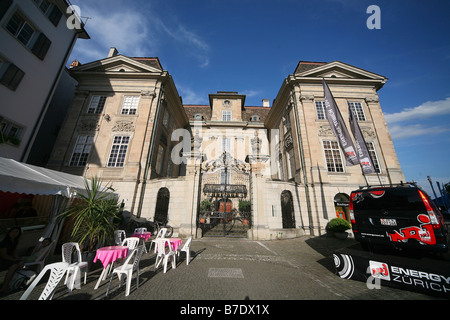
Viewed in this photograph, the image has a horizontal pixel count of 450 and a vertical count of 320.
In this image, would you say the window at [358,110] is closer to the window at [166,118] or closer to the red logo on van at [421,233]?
the red logo on van at [421,233]

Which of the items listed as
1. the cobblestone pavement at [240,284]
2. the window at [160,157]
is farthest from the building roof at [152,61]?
the cobblestone pavement at [240,284]

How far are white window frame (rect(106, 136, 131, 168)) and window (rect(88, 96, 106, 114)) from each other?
398 cm

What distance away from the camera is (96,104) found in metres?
16.1

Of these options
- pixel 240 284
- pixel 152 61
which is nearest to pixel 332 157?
pixel 240 284

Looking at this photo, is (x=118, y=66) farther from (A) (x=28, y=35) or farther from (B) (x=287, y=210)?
(B) (x=287, y=210)

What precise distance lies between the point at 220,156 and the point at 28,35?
15.9 m

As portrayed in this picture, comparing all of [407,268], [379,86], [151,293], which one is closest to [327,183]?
[407,268]

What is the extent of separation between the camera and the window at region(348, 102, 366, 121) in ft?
51.9

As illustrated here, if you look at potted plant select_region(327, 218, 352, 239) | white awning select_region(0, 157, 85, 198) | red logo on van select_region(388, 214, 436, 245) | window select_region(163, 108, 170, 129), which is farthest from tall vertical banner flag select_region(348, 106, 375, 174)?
A: window select_region(163, 108, 170, 129)

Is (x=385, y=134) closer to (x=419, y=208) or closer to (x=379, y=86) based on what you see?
(x=379, y=86)

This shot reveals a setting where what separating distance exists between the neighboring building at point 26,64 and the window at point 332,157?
23.2 m

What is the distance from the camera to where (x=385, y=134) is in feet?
48.6

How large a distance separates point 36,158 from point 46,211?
429 inches

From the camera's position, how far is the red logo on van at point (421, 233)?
3.89 metres
